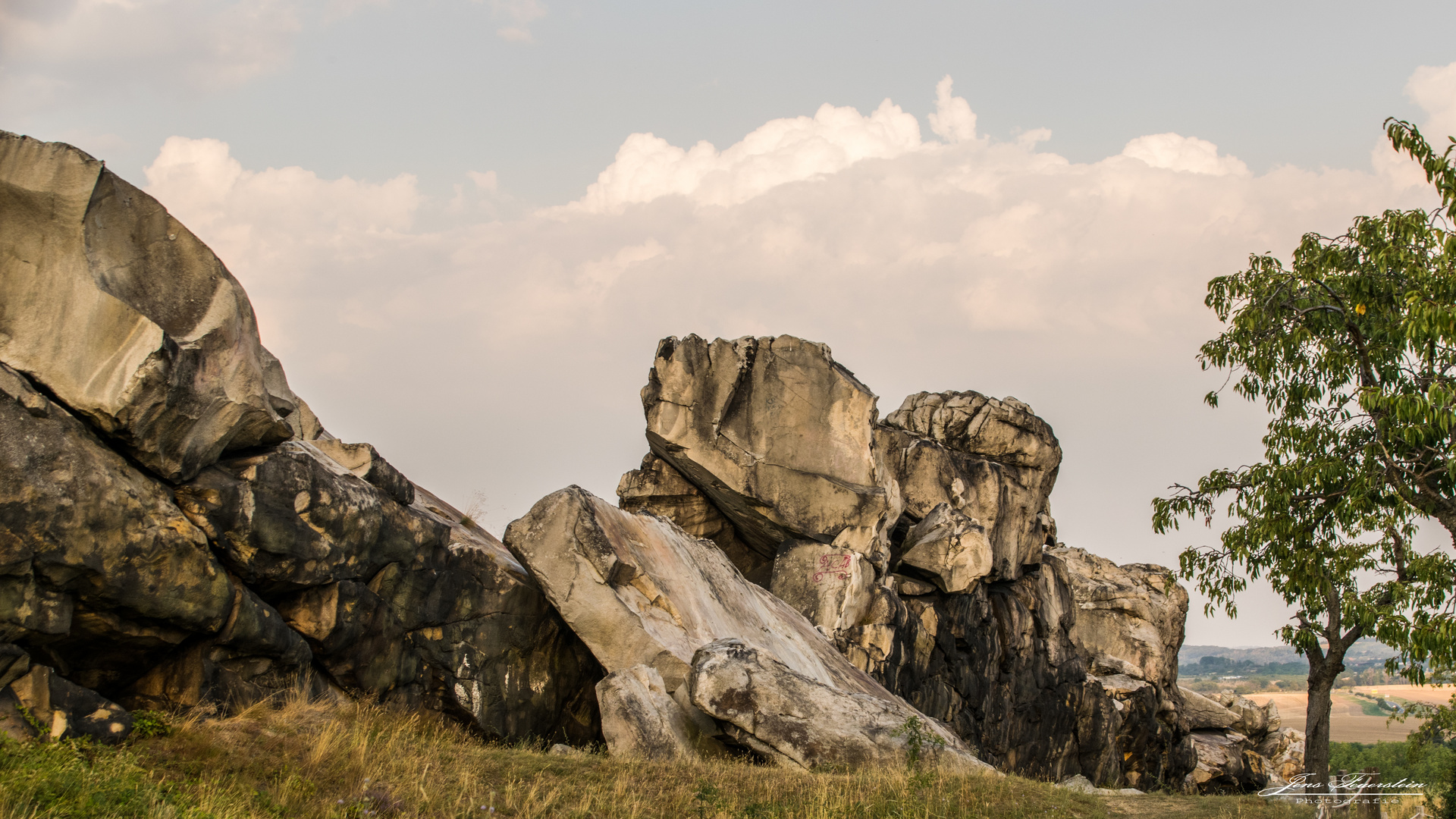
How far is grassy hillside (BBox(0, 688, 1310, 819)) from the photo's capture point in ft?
29.2

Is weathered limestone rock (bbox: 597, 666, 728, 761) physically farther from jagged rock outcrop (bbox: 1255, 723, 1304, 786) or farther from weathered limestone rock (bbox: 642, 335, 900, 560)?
jagged rock outcrop (bbox: 1255, 723, 1304, 786)

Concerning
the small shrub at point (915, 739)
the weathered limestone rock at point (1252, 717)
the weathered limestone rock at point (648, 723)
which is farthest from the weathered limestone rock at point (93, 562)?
the weathered limestone rock at point (1252, 717)

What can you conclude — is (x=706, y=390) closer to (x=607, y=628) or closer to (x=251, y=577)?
(x=607, y=628)

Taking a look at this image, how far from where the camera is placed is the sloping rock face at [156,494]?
11617 millimetres

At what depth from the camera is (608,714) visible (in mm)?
15344

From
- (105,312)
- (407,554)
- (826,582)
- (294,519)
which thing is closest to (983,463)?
(826,582)

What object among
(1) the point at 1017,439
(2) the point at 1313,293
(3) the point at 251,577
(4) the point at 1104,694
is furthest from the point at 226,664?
(4) the point at 1104,694

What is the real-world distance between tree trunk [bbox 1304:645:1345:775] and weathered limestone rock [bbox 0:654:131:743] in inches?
677

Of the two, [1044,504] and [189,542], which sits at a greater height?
[1044,504]

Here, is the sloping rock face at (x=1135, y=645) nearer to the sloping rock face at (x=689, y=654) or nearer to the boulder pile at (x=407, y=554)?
the boulder pile at (x=407, y=554)

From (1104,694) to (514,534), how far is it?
92.7ft

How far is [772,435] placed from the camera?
27.9 m

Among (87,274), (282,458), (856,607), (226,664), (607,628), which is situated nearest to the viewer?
(87,274)

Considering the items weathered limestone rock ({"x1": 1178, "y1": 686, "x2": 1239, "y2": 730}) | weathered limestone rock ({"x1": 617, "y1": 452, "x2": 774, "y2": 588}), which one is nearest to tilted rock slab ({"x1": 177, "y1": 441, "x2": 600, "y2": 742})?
weathered limestone rock ({"x1": 617, "y1": 452, "x2": 774, "y2": 588})
